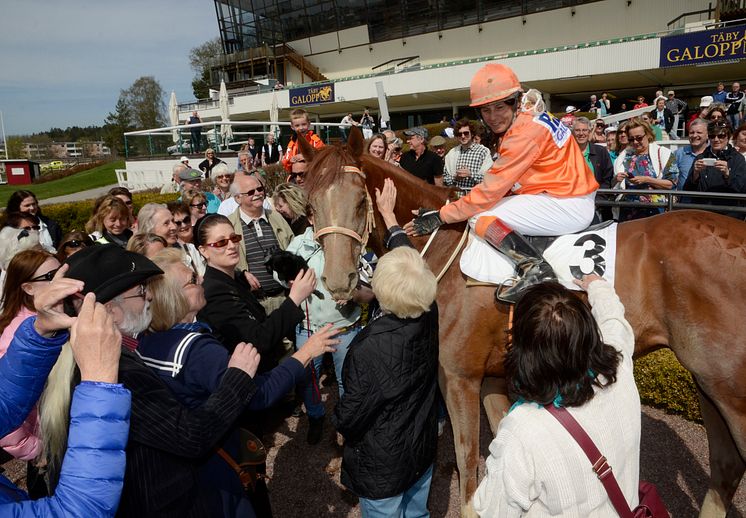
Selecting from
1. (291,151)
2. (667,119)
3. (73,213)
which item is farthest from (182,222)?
(667,119)

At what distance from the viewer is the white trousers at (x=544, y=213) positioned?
276 cm

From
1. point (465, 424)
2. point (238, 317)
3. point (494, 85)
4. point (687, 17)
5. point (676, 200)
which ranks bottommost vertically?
point (465, 424)

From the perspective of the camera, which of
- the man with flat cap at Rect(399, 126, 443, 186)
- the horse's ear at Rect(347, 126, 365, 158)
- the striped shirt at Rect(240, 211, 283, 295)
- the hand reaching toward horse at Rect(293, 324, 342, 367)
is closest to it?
the hand reaching toward horse at Rect(293, 324, 342, 367)

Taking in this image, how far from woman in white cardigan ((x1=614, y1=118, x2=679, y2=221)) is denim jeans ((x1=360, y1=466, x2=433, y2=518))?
472cm

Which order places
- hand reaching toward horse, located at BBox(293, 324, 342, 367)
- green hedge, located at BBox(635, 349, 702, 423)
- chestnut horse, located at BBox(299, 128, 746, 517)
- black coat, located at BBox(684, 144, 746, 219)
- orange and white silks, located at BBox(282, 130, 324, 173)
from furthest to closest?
orange and white silks, located at BBox(282, 130, 324, 173), black coat, located at BBox(684, 144, 746, 219), green hedge, located at BBox(635, 349, 702, 423), chestnut horse, located at BBox(299, 128, 746, 517), hand reaching toward horse, located at BBox(293, 324, 342, 367)

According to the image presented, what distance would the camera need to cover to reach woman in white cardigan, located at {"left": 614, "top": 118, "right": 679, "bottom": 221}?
5801mm

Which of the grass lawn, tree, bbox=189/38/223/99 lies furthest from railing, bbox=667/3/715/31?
tree, bbox=189/38/223/99

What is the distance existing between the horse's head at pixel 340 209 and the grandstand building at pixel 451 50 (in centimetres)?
2309

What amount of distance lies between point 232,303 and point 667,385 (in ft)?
12.0

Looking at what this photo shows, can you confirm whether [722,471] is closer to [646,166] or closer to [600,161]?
[646,166]

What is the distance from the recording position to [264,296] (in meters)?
4.01

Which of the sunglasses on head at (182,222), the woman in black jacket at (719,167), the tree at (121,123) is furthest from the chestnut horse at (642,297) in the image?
the tree at (121,123)

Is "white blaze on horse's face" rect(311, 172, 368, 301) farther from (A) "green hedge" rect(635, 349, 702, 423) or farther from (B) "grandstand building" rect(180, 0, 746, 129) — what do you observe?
(B) "grandstand building" rect(180, 0, 746, 129)

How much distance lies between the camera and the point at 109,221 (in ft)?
15.4
